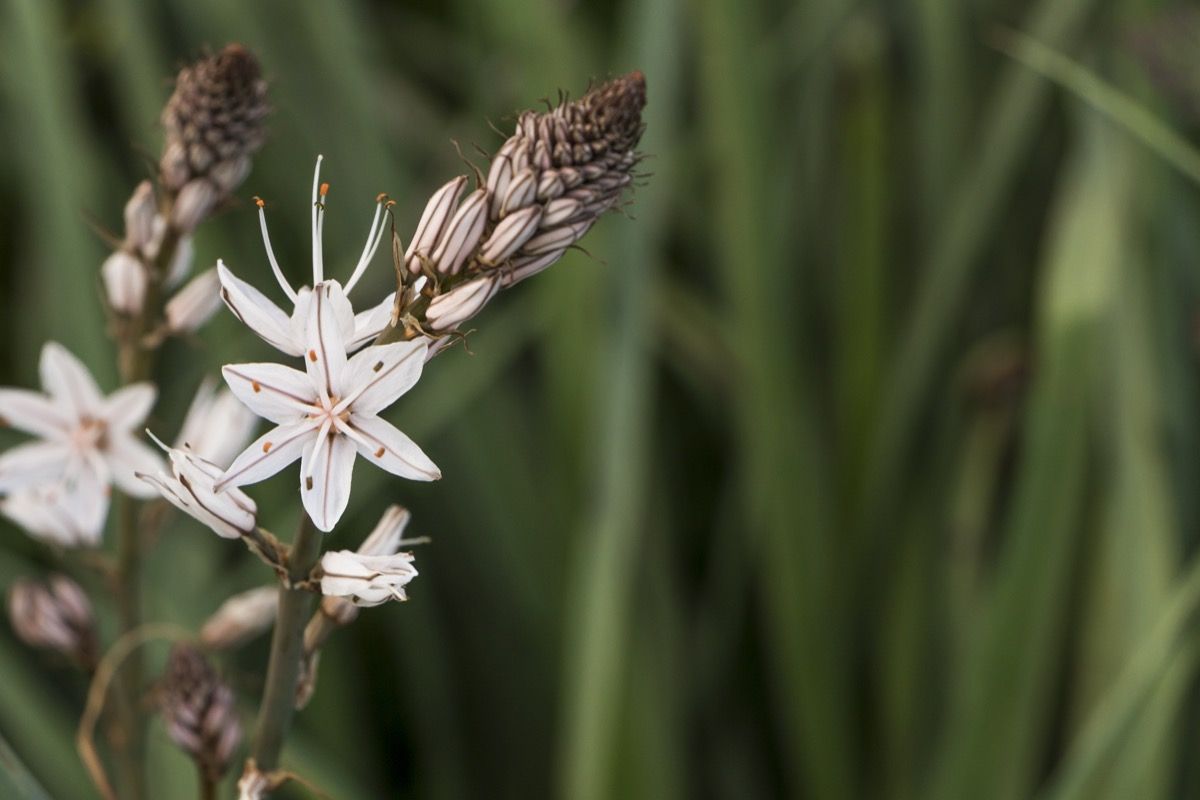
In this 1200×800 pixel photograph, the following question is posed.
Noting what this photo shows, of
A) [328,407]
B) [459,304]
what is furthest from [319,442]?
[459,304]

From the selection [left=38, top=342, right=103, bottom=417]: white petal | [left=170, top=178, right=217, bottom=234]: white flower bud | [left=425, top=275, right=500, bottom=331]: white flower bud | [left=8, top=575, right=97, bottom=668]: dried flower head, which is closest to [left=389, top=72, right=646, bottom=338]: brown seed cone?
[left=425, top=275, right=500, bottom=331]: white flower bud

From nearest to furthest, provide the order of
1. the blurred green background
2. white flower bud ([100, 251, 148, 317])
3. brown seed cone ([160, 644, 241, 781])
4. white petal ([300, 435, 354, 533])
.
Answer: white petal ([300, 435, 354, 533]), brown seed cone ([160, 644, 241, 781]), white flower bud ([100, 251, 148, 317]), the blurred green background

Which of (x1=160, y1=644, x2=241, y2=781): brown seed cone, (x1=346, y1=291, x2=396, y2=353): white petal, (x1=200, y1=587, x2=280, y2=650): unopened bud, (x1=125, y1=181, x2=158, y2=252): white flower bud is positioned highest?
(x1=125, y1=181, x2=158, y2=252): white flower bud

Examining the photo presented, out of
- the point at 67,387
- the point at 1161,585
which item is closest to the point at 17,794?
the point at 67,387

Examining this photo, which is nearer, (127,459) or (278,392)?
(278,392)

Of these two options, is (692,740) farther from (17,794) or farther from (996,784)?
(17,794)

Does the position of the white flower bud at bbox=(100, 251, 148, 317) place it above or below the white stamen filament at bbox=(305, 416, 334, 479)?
above

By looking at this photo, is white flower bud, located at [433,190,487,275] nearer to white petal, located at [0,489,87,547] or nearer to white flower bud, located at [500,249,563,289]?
white flower bud, located at [500,249,563,289]

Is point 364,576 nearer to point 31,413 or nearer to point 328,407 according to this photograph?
point 328,407
